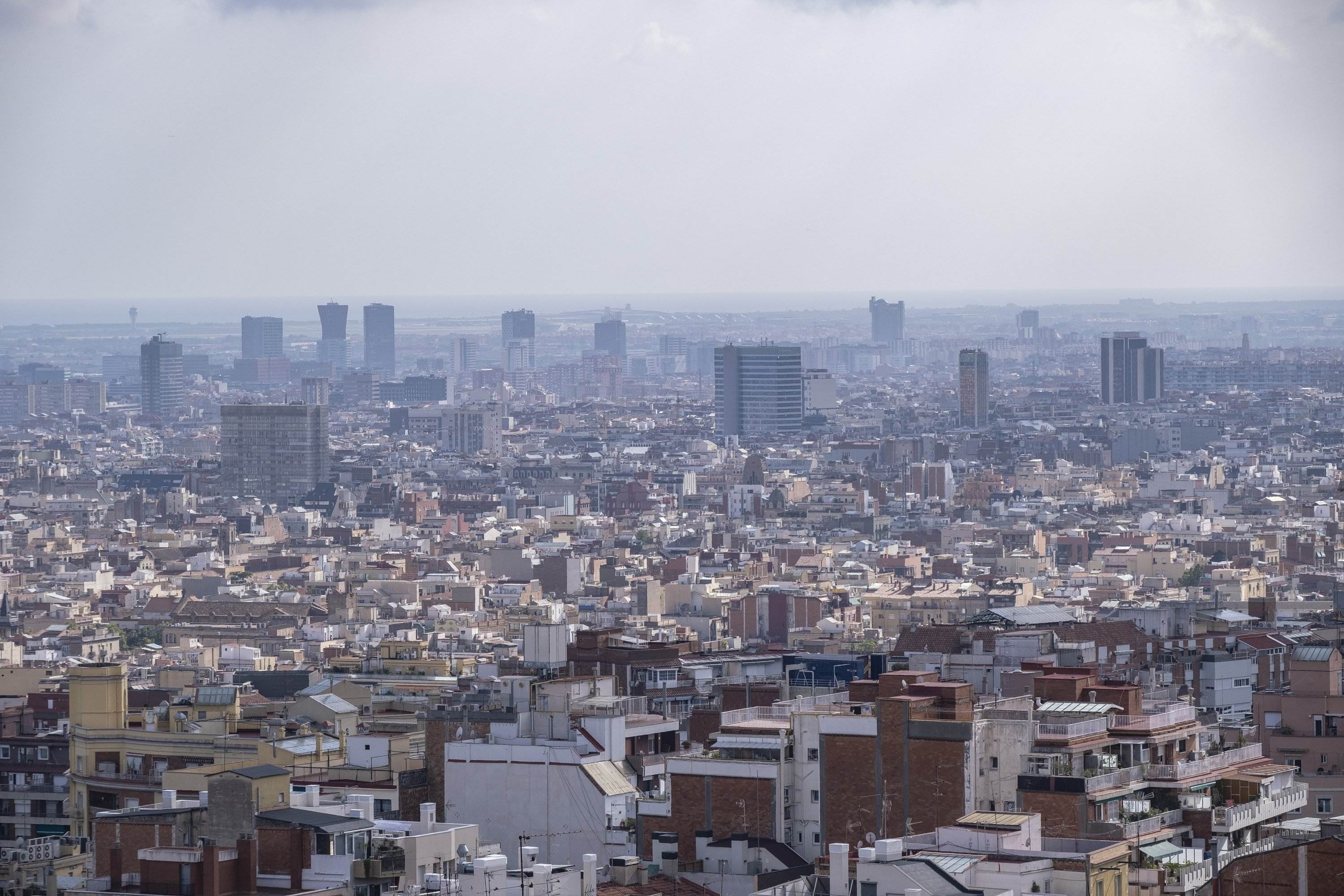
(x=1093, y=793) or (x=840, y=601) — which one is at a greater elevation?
(x=1093, y=793)

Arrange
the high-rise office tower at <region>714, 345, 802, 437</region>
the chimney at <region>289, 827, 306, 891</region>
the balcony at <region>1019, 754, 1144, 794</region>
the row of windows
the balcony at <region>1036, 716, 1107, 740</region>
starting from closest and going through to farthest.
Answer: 1. the chimney at <region>289, 827, 306, 891</region>
2. the balcony at <region>1019, 754, 1144, 794</region>
3. the balcony at <region>1036, 716, 1107, 740</region>
4. the row of windows
5. the high-rise office tower at <region>714, 345, 802, 437</region>

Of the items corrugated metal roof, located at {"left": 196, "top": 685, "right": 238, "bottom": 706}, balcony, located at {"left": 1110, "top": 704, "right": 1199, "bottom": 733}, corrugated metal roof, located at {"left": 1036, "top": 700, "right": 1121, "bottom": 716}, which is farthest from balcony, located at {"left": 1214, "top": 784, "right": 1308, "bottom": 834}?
corrugated metal roof, located at {"left": 196, "top": 685, "right": 238, "bottom": 706}

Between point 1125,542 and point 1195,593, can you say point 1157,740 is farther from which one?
point 1125,542

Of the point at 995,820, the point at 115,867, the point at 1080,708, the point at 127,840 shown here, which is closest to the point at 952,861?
the point at 995,820

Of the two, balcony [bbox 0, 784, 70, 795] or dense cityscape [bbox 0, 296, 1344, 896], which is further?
balcony [bbox 0, 784, 70, 795]

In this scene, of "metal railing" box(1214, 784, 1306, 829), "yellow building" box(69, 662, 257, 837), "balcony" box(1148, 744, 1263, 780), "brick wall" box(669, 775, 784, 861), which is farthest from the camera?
"yellow building" box(69, 662, 257, 837)

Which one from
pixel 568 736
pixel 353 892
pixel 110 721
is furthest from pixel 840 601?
pixel 353 892

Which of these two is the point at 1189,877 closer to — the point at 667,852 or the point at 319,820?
the point at 667,852

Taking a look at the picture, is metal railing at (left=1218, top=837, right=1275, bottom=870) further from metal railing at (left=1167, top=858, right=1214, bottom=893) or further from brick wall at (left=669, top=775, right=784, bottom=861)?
brick wall at (left=669, top=775, right=784, bottom=861)
